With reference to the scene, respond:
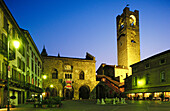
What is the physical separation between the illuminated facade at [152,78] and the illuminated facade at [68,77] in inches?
561

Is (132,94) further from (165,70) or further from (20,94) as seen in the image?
(20,94)

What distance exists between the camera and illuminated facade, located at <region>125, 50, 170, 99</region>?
32.7m

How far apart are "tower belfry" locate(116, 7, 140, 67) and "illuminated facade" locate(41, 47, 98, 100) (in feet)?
62.6

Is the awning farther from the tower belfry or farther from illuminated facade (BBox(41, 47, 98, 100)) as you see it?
the tower belfry

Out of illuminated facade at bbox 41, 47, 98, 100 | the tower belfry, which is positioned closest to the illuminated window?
the tower belfry

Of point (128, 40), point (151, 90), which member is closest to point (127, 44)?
point (128, 40)

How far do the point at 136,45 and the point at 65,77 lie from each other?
34.8 m

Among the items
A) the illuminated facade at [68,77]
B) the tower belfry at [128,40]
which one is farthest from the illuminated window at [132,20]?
the illuminated facade at [68,77]

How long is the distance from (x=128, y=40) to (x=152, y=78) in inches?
1308

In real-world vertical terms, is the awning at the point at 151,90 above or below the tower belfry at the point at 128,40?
below

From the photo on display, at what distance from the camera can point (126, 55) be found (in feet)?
219

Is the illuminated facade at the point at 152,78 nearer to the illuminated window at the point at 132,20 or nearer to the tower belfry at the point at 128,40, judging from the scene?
the tower belfry at the point at 128,40

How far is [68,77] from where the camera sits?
169 feet

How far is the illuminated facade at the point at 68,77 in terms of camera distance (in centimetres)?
4953
